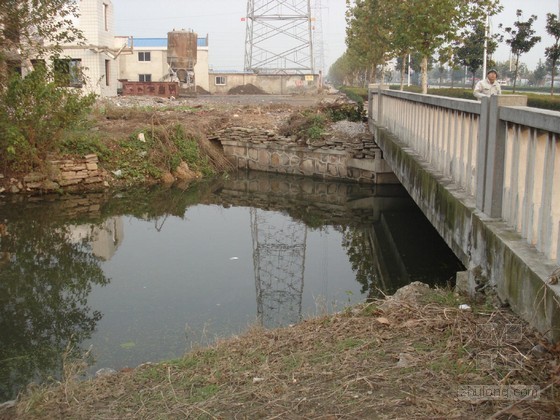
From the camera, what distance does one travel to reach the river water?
674cm

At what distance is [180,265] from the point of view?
977 centimetres

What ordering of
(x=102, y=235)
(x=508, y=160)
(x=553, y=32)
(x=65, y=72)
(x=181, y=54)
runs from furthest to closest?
(x=181, y=54) < (x=553, y=32) < (x=65, y=72) < (x=102, y=235) < (x=508, y=160)

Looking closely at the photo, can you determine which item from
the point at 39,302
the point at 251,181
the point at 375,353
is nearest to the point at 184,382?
the point at 375,353

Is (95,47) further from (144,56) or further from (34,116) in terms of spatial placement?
(144,56)

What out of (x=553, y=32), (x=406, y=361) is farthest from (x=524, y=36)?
(x=406, y=361)

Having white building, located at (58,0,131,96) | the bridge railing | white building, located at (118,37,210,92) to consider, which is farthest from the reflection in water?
white building, located at (118,37,210,92)

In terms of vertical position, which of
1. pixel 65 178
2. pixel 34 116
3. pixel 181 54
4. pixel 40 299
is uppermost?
pixel 181 54

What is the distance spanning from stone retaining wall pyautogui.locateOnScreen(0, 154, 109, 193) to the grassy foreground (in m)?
12.0

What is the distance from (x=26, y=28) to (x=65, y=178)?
5367mm

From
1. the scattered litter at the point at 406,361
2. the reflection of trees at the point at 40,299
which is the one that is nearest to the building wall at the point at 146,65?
the reflection of trees at the point at 40,299

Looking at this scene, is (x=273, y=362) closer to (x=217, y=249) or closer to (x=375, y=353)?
(x=375, y=353)

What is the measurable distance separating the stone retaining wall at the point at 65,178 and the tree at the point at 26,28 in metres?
3.06

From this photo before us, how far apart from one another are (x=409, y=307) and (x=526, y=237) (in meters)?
0.96

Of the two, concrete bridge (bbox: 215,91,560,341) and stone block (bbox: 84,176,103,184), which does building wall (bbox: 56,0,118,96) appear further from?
concrete bridge (bbox: 215,91,560,341)
